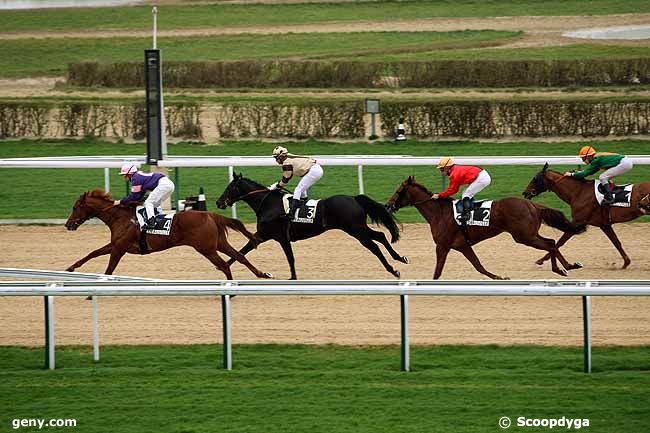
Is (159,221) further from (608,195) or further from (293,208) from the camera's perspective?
(608,195)

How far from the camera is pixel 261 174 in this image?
689 inches

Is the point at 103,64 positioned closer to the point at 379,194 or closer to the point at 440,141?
the point at 440,141

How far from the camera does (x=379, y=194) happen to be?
52.9 ft

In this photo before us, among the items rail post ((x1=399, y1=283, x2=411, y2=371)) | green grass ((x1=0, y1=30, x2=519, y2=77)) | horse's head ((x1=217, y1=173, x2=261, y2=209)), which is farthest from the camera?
green grass ((x1=0, y1=30, x2=519, y2=77))

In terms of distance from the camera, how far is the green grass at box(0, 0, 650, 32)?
32.8 metres

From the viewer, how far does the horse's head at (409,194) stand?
1191 cm

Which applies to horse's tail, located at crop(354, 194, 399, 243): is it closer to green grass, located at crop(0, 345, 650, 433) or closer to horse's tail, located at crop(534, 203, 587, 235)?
horse's tail, located at crop(534, 203, 587, 235)

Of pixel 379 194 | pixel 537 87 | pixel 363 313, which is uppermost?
pixel 537 87

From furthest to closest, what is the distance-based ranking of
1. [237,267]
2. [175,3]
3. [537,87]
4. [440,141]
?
1. [175,3]
2. [537,87]
3. [440,141]
4. [237,267]

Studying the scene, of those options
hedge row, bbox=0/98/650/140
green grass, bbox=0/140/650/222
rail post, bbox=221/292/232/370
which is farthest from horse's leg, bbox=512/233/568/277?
hedge row, bbox=0/98/650/140

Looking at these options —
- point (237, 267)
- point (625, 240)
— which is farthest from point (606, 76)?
point (237, 267)

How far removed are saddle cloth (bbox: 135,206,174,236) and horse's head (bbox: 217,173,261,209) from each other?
0.96 m

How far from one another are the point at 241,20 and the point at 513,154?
52.3 ft

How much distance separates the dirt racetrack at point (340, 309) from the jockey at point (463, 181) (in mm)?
812
